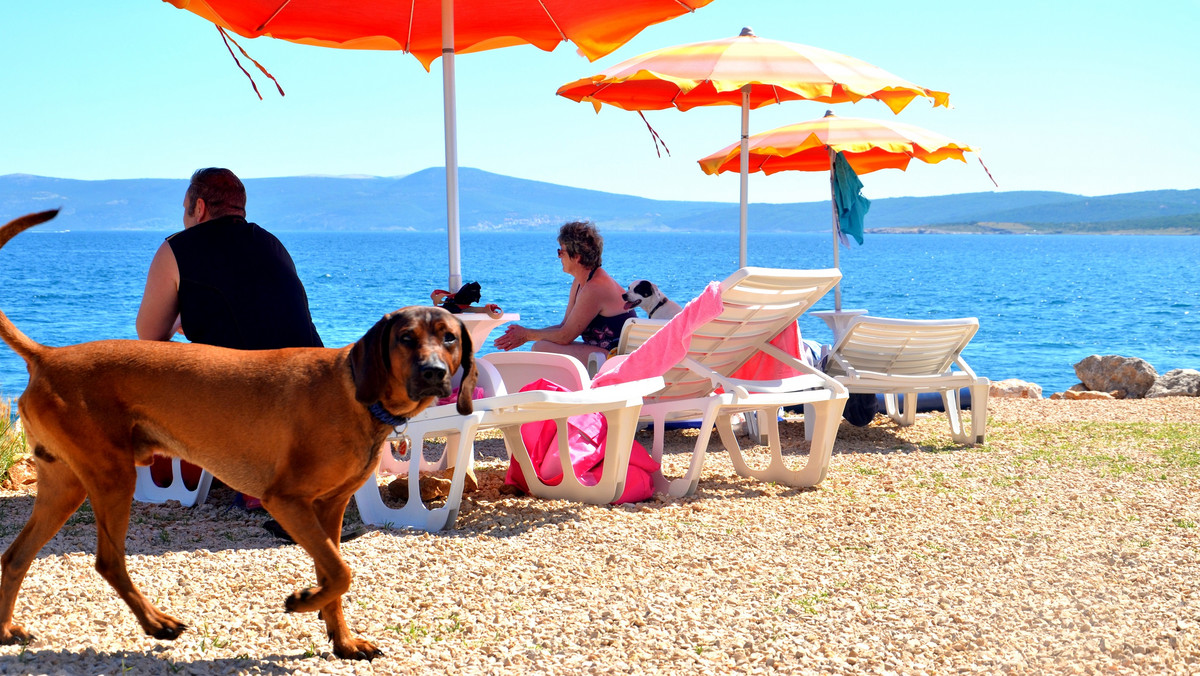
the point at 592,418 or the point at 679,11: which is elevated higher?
the point at 679,11

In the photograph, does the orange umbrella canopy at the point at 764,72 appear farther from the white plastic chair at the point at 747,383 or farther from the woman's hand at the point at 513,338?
the woman's hand at the point at 513,338

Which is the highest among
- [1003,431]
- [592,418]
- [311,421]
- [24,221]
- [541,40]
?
[541,40]

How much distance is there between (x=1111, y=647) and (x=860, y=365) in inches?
157

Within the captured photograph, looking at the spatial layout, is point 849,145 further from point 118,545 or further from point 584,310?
point 118,545

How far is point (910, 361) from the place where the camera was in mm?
6922

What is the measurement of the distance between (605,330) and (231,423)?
412 centimetres

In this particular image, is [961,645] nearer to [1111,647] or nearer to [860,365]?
[1111,647]

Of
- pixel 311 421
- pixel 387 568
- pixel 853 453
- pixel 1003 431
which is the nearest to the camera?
pixel 311 421

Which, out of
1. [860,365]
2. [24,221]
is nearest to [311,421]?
[24,221]

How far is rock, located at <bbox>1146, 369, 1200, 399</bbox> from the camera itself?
11.8 metres

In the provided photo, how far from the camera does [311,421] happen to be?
263cm

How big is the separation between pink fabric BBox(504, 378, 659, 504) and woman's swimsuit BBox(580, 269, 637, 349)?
169cm

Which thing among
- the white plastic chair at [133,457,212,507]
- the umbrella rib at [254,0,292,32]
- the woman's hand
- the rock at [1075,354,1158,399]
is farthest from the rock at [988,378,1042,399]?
the white plastic chair at [133,457,212,507]

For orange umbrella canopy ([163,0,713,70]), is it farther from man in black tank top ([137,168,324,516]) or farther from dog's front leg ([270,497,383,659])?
dog's front leg ([270,497,383,659])
